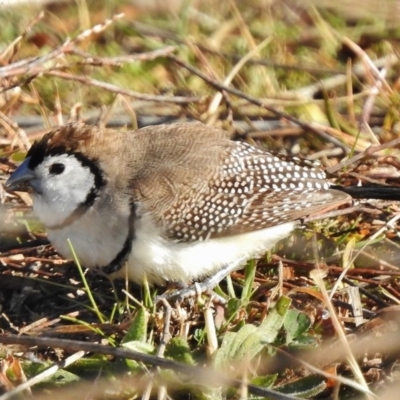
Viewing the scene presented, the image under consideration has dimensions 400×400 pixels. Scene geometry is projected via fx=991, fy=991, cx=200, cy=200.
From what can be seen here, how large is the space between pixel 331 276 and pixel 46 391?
1417 mm

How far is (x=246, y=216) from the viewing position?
14.3 ft

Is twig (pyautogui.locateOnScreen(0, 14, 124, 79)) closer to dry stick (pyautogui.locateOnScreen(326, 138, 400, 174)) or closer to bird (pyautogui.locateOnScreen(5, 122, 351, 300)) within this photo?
bird (pyautogui.locateOnScreen(5, 122, 351, 300))

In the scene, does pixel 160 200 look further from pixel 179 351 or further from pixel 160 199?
pixel 179 351

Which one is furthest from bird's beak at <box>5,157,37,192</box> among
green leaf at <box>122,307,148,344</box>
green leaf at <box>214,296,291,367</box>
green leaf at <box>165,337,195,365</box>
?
green leaf at <box>214,296,291,367</box>

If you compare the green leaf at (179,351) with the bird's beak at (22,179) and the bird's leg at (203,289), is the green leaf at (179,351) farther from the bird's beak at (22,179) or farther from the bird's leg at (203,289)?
the bird's beak at (22,179)

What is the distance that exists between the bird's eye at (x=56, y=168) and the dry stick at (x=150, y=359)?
0.97 metres

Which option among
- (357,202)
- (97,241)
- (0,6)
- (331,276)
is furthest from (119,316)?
(0,6)

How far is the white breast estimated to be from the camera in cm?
411

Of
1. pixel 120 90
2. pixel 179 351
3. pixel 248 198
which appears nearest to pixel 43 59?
pixel 120 90

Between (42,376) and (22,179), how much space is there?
1068 mm

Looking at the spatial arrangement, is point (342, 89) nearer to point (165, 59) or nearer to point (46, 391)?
point (165, 59)

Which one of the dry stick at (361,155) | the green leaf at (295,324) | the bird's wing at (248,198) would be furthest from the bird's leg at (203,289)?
the dry stick at (361,155)

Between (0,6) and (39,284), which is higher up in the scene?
(0,6)

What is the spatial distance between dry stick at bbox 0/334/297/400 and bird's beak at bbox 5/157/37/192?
3.13 feet
